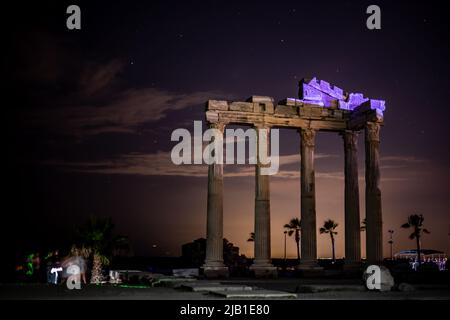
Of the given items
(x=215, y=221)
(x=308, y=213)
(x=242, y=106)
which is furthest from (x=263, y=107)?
(x=215, y=221)

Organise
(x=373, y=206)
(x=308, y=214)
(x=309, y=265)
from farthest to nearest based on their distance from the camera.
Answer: (x=308, y=214) → (x=309, y=265) → (x=373, y=206)

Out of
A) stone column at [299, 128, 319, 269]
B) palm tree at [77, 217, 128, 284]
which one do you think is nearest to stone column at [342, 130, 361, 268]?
stone column at [299, 128, 319, 269]

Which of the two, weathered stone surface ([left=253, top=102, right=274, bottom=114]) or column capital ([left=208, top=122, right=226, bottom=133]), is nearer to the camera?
column capital ([left=208, top=122, right=226, bottom=133])

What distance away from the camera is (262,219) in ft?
157

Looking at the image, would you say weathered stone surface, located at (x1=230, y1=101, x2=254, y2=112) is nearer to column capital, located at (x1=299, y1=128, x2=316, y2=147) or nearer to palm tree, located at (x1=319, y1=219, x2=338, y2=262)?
column capital, located at (x1=299, y1=128, x2=316, y2=147)

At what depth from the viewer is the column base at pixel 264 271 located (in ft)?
153

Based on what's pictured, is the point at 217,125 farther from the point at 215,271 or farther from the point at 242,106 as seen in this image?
the point at 215,271

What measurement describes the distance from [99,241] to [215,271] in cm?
1101

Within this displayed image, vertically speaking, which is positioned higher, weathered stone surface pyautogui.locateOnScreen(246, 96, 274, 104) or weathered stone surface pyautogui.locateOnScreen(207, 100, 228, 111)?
weathered stone surface pyautogui.locateOnScreen(246, 96, 274, 104)

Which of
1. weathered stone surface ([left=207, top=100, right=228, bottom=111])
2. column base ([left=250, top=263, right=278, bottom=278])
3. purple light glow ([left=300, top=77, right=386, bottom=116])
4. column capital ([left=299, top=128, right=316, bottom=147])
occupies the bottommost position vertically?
column base ([left=250, top=263, right=278, bottom=278])

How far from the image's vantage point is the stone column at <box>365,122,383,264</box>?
155 ft

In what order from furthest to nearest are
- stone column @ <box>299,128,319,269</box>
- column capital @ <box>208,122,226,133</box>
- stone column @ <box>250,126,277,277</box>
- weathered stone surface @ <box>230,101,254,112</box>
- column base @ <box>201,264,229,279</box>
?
stone column @ <box>299,128,319,269</box> → weathered stone surface @ <box>230,101,254,112</box> → stone column @ <box>250,126,277,277</box> → column capital @ <box>208,122,226,133</box> → column base @ <box>201,264,229,279</box>
